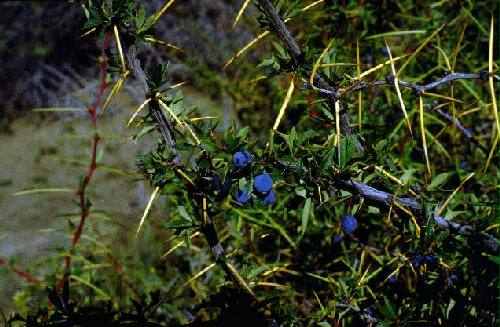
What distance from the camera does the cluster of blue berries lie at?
69 cm

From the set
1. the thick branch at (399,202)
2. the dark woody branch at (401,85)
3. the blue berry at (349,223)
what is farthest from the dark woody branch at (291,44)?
the blue berry at (349,223)

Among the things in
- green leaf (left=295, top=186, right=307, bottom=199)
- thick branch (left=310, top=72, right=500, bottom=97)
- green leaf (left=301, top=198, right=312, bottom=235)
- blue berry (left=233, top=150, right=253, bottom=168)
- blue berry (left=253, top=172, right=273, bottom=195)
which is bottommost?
green leaf (left=301, top=198, right=312, bottom=235)

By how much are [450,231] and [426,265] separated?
6.3 inches

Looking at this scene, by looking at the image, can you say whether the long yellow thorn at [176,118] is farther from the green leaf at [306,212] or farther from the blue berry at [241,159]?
the green leaf at [306,212]

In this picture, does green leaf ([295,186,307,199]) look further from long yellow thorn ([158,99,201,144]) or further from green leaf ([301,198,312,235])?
long yellow thorn ([158,99,201,144])

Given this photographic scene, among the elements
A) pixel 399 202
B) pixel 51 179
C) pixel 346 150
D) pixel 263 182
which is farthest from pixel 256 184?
pixel 51 179

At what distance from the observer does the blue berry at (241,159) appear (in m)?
0.69

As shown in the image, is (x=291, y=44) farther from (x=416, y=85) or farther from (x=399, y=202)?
(x=399, y=202)

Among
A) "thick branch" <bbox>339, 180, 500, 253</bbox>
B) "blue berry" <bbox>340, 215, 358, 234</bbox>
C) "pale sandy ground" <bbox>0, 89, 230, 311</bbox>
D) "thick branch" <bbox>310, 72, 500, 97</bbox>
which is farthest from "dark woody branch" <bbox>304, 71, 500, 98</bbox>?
"pale sandy ground" <bbox>0, 89, 230, 311</bbox>

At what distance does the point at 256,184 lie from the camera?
2.32 ft

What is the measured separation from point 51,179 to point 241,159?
3247mm

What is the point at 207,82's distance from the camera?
3.09 m

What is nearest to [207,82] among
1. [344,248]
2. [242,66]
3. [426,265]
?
[242,66]

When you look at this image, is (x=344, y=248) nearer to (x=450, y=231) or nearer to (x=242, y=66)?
(x=450, y=231)
